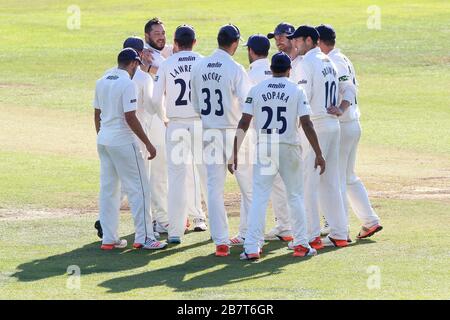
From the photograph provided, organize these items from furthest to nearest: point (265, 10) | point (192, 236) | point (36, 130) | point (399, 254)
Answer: point (265, 10)
point (36, 130)
point (192, 236)
point (399, 254)

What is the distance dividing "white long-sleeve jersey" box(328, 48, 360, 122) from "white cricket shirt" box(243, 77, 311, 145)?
1.14m

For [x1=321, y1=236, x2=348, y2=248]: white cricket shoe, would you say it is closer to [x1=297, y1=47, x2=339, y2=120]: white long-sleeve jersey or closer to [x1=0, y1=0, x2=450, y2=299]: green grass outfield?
[x1=0, y1=0, x2=450, y2=299]: green grass outfield

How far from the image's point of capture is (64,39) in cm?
3700

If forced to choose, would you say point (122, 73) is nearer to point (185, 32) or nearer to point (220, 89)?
point (185, 32)

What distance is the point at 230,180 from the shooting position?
18219mm

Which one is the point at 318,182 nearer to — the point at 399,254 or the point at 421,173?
the point at 399,254

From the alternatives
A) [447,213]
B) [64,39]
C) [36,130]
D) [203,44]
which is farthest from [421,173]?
[64,39]

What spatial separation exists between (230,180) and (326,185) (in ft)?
18.3

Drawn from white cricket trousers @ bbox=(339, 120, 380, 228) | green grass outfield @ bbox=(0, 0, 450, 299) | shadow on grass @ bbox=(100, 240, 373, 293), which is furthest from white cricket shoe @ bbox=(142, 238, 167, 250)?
white cricket trousers @ bbox=(339, 120, 380, 228)

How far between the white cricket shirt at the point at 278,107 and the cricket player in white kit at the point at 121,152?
1.35 meters

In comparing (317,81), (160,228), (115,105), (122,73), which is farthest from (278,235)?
(122,73)

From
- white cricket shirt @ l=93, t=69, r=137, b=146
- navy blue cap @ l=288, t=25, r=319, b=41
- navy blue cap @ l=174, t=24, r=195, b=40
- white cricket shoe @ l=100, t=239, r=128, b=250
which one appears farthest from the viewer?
navy blue cap @ l=174, t=24, r=195, b=40

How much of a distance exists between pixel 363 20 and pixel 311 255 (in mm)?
28577

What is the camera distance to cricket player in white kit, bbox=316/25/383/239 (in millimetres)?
12805
